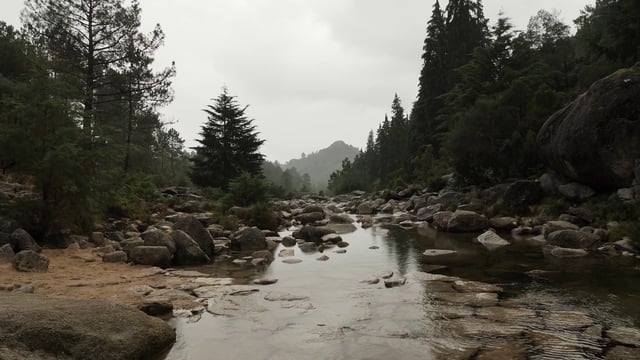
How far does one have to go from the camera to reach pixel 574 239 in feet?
41.9

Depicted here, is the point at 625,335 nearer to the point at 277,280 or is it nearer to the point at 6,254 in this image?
the point at 277,280

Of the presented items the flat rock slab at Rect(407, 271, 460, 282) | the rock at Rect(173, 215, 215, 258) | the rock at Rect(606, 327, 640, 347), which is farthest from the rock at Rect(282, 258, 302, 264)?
the rock at Rect(606, 327, 640, 347)

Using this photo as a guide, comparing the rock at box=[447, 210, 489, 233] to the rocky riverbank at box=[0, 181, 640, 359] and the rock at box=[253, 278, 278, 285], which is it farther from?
the rock at box=[253, 278, 278, 285]

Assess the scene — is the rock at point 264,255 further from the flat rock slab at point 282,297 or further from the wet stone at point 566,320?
the wet stone at point 566,320

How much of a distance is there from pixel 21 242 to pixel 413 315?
846 cm

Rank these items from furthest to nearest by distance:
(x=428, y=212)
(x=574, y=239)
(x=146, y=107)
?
1. (x=146, y=107)
2. (x=428, y=212)
3. (x=574, y=239)

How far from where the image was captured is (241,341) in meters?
5.95

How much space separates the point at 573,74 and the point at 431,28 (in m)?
18.5

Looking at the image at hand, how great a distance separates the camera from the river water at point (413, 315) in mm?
5551

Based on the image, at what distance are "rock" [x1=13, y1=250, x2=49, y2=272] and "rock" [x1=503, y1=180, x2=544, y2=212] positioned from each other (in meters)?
17.4

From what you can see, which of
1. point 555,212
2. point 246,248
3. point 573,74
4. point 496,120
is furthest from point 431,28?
point 246,248

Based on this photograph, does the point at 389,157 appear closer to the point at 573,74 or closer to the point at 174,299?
the point at 573,74

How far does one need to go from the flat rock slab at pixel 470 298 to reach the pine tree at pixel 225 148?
2522 centimetres

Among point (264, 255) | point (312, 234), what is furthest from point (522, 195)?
point (264, 255)
